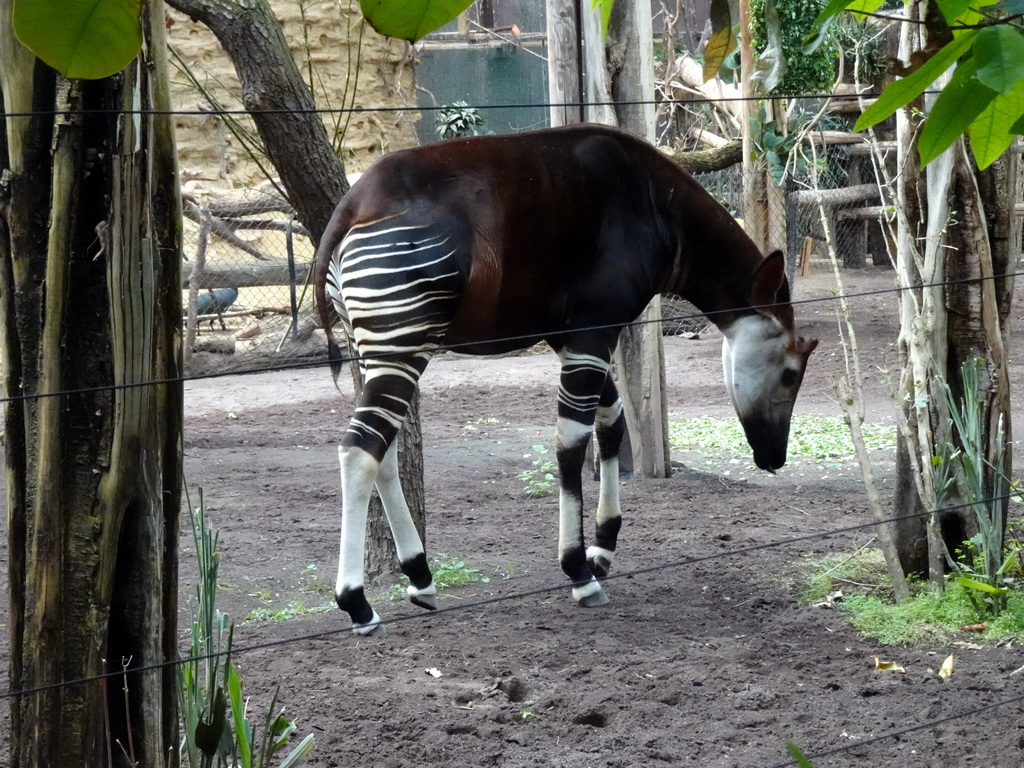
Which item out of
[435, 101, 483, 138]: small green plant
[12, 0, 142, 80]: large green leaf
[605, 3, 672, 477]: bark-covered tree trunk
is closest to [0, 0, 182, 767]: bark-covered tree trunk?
[12, 0, 142, 80]: large green leaf

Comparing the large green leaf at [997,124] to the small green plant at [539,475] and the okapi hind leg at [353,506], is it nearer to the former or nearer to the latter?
the okapi hind leg at [353,506]

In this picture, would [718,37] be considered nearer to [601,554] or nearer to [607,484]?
[607,484]

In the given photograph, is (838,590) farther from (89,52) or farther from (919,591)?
(89,52)

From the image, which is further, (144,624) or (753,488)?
(753,488)

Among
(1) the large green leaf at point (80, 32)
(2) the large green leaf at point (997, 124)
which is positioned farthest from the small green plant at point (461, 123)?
(1) the large green leaf at point (80, 32)

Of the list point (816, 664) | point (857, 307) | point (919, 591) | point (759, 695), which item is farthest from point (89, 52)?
point (857, 307)

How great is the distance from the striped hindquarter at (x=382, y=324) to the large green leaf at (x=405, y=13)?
2.37 m

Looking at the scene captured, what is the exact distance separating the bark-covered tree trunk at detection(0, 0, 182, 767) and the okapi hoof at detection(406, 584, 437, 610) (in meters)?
1.56

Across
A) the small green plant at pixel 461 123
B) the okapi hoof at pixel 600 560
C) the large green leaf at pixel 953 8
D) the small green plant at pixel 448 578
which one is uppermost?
the large green leaf at pixel 953 8

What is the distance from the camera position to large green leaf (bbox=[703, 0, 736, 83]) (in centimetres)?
110

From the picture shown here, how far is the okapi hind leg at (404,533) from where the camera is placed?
320cm

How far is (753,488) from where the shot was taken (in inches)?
205

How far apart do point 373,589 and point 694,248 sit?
5.32 feet

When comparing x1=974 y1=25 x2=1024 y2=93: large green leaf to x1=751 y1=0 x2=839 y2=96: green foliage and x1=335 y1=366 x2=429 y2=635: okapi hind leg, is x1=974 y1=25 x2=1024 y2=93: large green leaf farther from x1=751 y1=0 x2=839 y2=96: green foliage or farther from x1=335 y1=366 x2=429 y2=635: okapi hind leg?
x1=751 y1=0 x2=839 y2=96: green foliage
